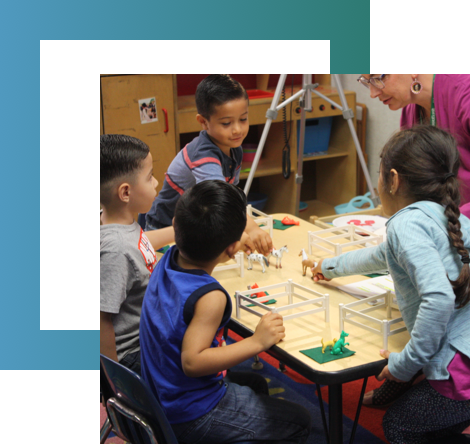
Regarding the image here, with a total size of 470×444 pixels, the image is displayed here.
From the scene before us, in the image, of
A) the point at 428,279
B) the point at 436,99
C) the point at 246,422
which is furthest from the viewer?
the point at 436,99

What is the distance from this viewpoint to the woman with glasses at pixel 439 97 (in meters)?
1.73

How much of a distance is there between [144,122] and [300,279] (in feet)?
6.94

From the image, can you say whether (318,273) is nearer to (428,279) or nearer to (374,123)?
(428,279)

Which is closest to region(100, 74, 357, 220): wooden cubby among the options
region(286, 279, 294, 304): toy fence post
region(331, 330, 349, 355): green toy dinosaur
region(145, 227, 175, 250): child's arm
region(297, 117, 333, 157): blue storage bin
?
region(297, 117, 333, 157): blue storage bin

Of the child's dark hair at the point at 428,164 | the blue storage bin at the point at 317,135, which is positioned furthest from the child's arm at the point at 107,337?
the blue storage bin at the point at 317,135

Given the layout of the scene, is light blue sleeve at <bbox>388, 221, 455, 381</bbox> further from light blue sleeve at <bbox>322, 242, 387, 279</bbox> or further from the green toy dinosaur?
light blue sleeve at <bbox>322, 242, 387, 279</bbox>

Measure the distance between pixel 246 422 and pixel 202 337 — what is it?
24cm

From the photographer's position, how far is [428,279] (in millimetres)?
1116

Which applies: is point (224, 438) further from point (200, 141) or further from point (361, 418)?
point (200, 141)

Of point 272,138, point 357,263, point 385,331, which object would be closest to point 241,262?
point 357,263

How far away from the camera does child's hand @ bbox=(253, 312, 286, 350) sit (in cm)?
121

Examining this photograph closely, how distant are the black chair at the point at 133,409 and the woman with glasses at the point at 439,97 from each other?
115 centimetres

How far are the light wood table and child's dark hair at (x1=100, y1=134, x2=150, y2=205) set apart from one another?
41 centimetres

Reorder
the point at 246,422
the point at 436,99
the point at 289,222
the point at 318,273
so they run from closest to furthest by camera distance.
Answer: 1. the point at 246,422
2. the point at 318,273
3. the point at 436,99
4. the point at 289,222
